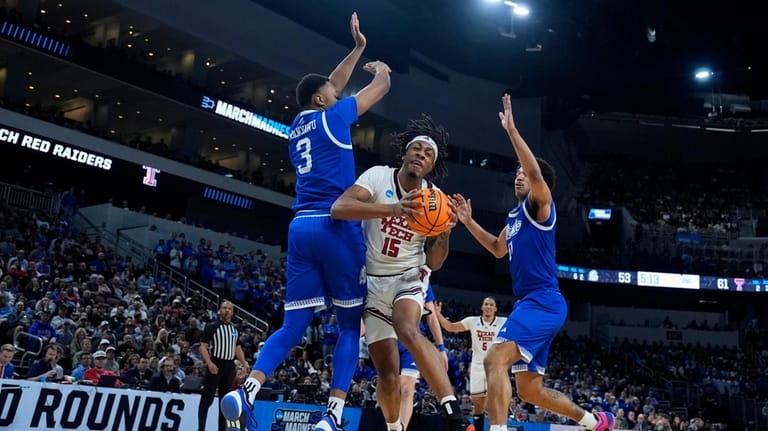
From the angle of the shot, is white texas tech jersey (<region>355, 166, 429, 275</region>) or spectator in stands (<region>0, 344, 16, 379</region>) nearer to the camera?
white texas tech jersey (<region>355, 166, 429, 275</region>)

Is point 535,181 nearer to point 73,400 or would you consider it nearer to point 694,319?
point 73,400

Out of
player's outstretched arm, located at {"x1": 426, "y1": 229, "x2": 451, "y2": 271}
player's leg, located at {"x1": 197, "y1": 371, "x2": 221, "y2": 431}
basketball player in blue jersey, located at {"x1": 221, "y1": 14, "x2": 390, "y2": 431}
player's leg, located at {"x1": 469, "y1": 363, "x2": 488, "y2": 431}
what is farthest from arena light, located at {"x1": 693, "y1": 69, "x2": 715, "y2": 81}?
basketball player in blue jersey, located at {"x1": 221, "y1": 14, "x2": 390, "y2": 431}

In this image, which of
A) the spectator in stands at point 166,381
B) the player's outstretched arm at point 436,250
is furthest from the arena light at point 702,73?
the player's outstretched arm at point 436,250

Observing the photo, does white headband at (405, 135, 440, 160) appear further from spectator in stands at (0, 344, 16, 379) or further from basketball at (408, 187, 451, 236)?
spectator in stands at (0, 344, 16, 379)

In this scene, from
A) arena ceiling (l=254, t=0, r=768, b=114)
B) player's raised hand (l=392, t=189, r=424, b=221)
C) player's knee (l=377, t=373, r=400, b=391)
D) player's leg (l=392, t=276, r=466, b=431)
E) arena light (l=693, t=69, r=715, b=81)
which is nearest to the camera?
player's raised hand (l=392, t=189, r=424, b=221)

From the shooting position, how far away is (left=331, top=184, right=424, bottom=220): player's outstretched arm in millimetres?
5508

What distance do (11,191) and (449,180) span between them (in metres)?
22.6

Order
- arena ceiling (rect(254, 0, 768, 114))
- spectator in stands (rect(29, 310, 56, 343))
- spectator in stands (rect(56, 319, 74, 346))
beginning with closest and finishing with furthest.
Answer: spectator in stands (rect(29, 310, 56, 343))
spectator in stands (rect(56, 319, 74, 346))
arena ceiling (rect(254, 0, 768, 114))

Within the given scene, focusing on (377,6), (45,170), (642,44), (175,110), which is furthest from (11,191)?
(642,44)

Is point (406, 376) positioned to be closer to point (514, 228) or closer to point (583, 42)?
point (514, 228)

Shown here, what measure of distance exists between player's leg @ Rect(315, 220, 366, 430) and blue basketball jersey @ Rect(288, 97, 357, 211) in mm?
336

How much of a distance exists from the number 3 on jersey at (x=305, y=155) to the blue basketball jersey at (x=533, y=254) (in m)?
2.02

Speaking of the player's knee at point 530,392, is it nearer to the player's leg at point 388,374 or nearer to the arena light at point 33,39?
the player's leg at point 388,374

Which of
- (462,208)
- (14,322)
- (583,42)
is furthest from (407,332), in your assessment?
(583,42)
